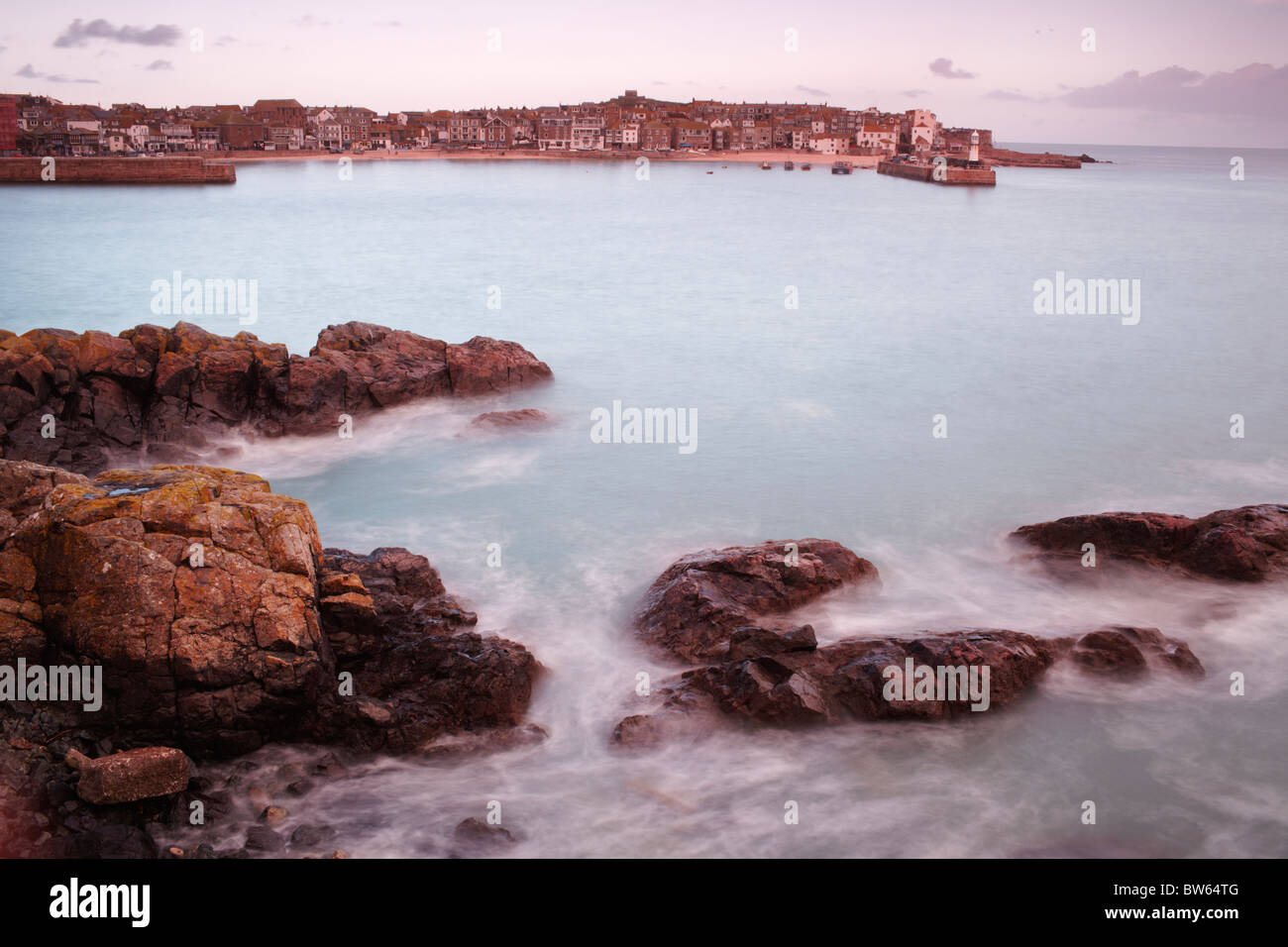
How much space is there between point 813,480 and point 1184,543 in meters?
5.27

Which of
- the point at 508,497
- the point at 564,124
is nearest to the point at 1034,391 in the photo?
the point at 508,497

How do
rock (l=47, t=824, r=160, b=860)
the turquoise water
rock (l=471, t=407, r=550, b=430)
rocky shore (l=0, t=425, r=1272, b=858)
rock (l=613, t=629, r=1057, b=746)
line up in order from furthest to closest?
1. rock (l=471, t=407, r=550, b=430)
2. rock (l=613, t=629, r=1057, b=746)
3. the turquoise water
4. rocky shore (l=0, t=425, r=1272, b=858)
5. rock (l=47, t=824, r=160, b=860)

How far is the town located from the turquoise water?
9114 cm

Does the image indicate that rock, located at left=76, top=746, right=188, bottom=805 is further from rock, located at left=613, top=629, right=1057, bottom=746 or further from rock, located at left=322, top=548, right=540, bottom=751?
rock, located at left=613, top=629, right=1057, bottom=746

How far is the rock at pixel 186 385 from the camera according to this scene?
13742 millimetres

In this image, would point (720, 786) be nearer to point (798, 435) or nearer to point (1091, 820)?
point (1091, 820)

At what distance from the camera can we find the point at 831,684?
28.2 feet

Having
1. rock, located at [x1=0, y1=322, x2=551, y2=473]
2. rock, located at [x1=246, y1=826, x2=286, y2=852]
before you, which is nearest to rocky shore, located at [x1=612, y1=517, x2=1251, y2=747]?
rock, located at [x1=246, y1=826, x2=286, y2=852]

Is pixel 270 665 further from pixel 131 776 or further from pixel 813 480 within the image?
pixel 813 480

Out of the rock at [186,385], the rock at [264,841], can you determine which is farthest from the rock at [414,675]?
the rock at [186,385]

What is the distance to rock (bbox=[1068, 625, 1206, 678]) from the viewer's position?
923 centimetres

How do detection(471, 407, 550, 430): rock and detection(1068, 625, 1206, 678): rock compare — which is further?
detection(471, 407, 550, 430): rock

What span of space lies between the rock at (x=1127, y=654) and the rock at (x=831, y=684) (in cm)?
56

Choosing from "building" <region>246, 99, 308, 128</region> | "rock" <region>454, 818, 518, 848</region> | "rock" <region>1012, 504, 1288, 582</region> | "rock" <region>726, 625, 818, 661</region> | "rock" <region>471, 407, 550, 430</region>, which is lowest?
"rock" <region>454, 818, 518, 848</region>
